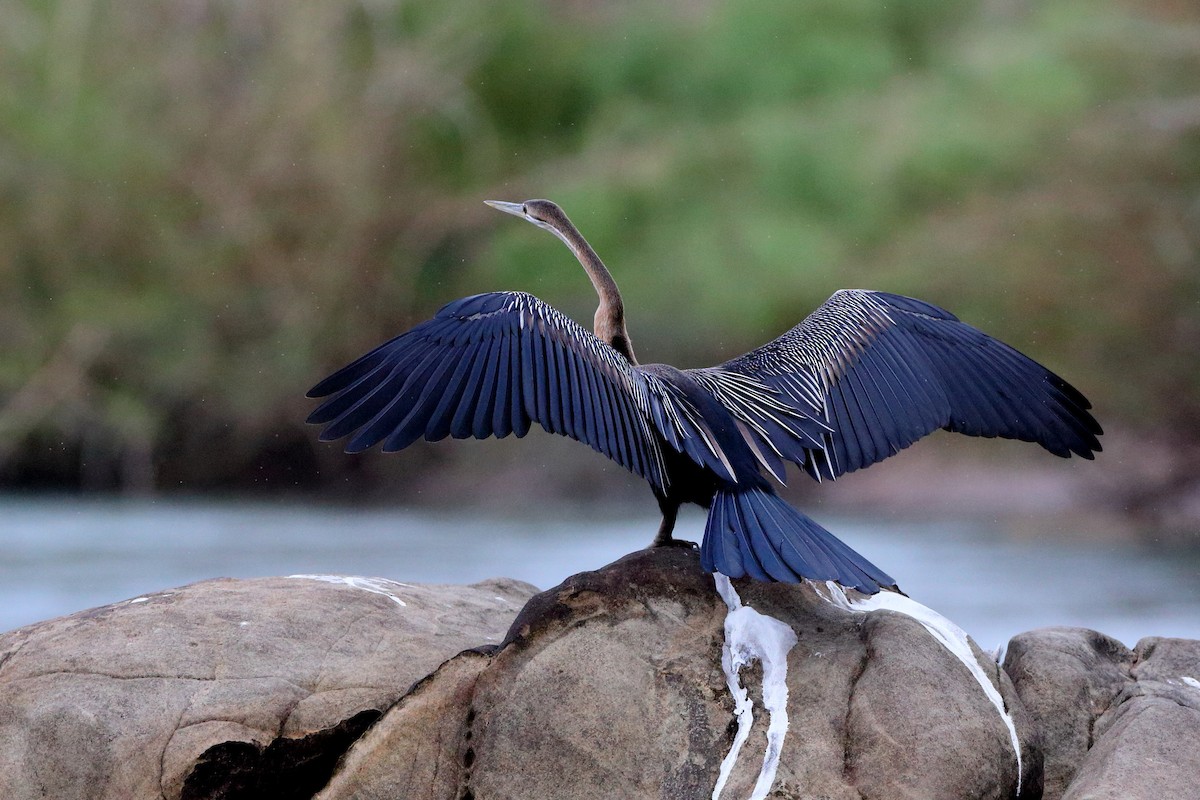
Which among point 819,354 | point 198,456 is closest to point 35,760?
point 819,354

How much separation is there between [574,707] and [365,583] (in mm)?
1129

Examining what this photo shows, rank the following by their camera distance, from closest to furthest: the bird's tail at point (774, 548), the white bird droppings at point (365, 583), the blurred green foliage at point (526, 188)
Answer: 1. the bird's tail at point (774, 548)
2. the white bird droppings at point (365, 583)
3. the blurred green foliage at point (526, 188)

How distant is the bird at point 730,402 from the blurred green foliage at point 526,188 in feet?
18.9

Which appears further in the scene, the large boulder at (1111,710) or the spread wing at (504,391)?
the spread wing at (504,391)

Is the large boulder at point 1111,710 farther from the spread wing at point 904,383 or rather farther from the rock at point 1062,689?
the spread wing at point 904,383

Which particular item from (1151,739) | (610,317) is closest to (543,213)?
(610,317)

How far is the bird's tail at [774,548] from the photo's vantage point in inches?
108

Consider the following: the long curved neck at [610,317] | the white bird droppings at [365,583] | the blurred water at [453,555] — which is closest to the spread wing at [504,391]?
A: the long curved neck at [610,317]

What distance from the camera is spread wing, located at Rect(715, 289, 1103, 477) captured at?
3549 millimetres

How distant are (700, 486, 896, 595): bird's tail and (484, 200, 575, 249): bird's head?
57.3 inches

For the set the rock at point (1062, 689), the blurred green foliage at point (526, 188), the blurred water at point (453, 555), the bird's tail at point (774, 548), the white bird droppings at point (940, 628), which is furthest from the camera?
the blurred green foliage at point (526, 188)

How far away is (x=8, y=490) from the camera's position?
9094mm

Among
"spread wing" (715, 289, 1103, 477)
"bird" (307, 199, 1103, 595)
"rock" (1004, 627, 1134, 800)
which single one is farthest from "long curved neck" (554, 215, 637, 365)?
"rock" (1004, 627, 1134, 800)

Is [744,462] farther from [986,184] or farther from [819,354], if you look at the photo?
[986,184]
